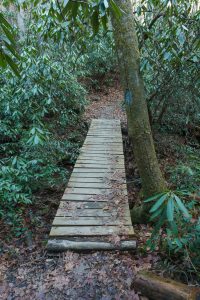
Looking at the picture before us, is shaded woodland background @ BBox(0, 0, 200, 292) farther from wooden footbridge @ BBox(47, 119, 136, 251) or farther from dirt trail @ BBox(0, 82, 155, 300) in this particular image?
wooden footbridge @ BBox(47, 119, 136, 251)

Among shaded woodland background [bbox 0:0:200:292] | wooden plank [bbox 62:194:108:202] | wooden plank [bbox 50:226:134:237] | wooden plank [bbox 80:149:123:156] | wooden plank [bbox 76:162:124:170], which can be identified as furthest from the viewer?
wooden plank [bbox 80:149:123:156]

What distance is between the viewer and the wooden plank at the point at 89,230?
2.89 metres

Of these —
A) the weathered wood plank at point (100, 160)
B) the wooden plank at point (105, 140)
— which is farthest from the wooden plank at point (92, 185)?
the wooden plank at point (105, 140)

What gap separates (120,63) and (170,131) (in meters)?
4.15

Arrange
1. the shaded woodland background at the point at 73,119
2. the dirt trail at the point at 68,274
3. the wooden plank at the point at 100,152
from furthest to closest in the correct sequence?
1. the wooden plank at the point at 100,152
2. the shaded woodland background at the point at 73,119
3. the dirt trail at the point at 68,274

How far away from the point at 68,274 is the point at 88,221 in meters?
0.72

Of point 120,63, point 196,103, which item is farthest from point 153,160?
point 196,103

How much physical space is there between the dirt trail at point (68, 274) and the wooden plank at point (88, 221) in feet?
1.21

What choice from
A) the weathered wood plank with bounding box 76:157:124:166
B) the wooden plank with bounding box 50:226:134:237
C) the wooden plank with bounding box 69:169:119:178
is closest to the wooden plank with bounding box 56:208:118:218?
the wooden plank with bounding box 50:226:134:237

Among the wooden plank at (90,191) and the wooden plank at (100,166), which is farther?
the wooden plank at (100,166)

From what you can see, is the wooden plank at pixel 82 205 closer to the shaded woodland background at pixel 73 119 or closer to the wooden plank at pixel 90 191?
the wooden plank at pixel 90 191

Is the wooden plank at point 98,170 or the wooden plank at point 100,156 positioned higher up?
the wooden plank at point 98,170

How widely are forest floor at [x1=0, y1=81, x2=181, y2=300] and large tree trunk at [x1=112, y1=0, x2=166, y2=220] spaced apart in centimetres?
103

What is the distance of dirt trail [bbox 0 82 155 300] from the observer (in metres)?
2.34
